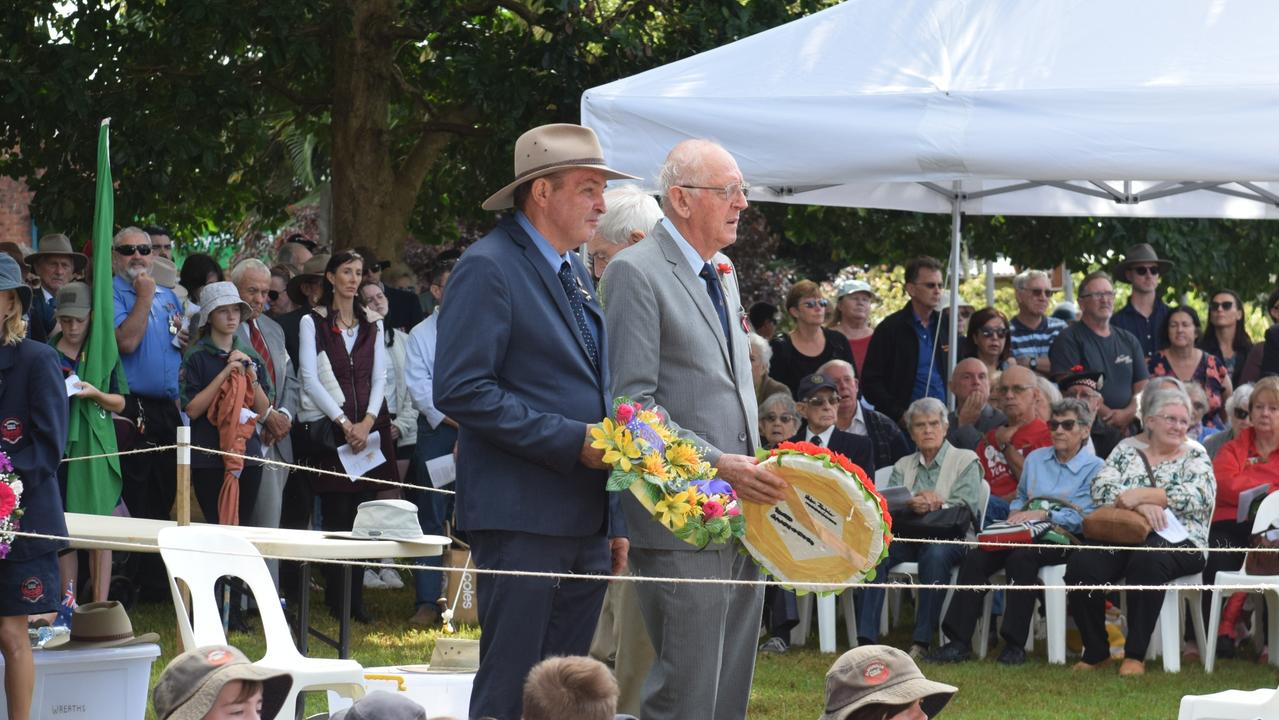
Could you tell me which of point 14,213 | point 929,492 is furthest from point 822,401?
point 14,213

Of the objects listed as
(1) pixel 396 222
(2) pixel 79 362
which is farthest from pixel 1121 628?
(1) pixel 396 222

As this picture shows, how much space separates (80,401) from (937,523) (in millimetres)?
4148

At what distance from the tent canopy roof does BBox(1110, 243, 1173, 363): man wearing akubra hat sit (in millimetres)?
3413

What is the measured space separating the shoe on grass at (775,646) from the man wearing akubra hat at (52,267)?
387 centimetres

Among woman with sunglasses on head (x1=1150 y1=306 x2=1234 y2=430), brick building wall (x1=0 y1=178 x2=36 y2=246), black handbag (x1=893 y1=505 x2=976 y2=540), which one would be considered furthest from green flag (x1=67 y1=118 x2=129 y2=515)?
brick building wall (x1=0 y1=178 x2=36 y2=246)

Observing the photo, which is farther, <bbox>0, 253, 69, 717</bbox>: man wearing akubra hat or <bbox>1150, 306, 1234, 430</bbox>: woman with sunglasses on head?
<bbox>1150, 306, 1234, 430</bbox>: woman with sunglasses on head

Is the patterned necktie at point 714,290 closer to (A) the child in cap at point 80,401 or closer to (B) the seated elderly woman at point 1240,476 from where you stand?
(A) the child in cap at point 80,401

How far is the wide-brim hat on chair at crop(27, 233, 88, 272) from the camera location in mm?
9234

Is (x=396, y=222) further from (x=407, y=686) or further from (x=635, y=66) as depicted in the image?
(x=407, y=686)

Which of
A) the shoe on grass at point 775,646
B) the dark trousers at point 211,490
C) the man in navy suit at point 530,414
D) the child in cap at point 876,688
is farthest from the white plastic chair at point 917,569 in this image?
the child in cap at point 876,688

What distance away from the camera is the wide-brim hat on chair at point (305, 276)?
982 centimetres

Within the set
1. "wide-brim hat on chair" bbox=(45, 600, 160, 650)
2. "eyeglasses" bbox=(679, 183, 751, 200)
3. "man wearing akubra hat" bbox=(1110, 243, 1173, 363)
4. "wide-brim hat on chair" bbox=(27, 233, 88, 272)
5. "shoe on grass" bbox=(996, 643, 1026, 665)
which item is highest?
"eyeglasses" bbox=(679, 183, 751, 200)

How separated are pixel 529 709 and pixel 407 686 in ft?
7.92

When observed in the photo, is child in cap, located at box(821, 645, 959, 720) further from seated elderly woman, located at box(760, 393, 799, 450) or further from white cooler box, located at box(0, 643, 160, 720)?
seated elderly woman, located at box(760, 393, 799, 450)
